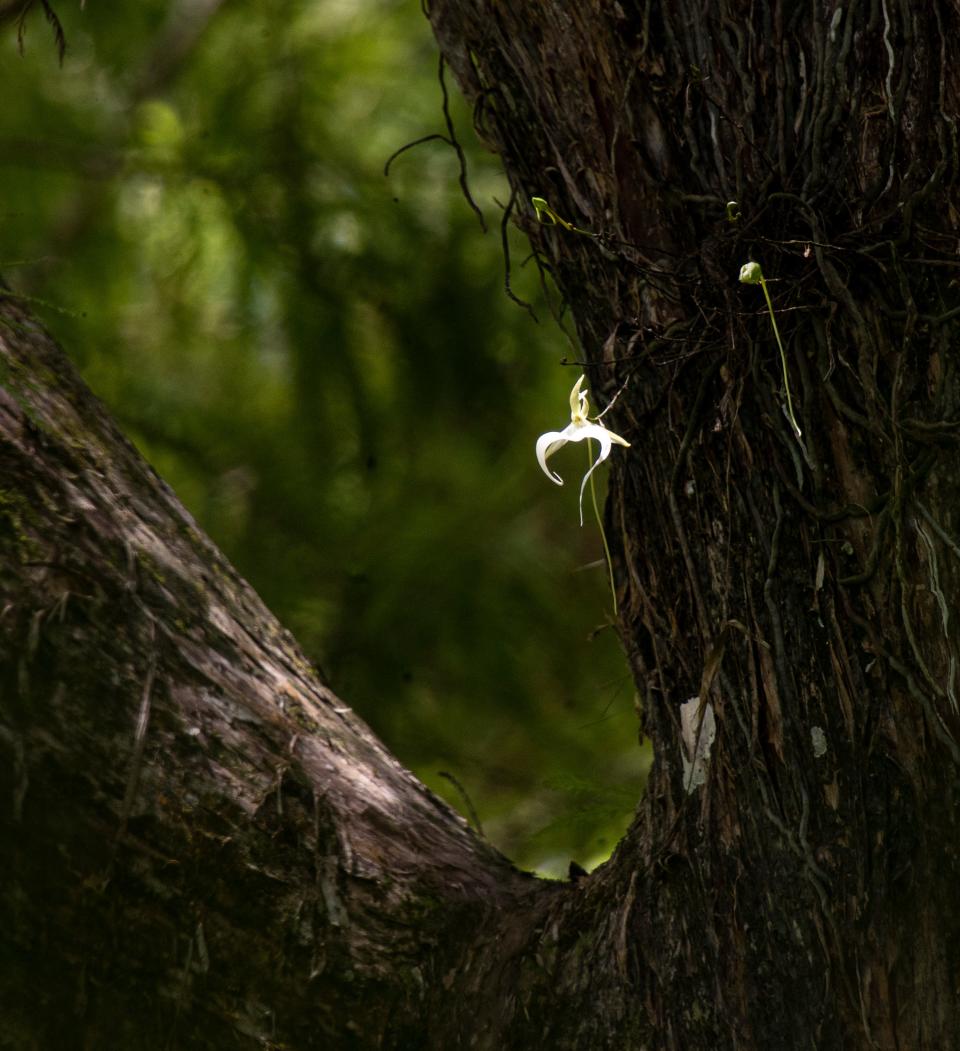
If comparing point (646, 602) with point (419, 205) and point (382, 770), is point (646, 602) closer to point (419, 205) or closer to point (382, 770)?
point (382, 770)

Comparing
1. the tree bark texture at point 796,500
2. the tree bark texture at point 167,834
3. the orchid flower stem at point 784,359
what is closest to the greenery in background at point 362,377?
the tree bark texture at point 167,834

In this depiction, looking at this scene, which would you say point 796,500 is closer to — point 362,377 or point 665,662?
point 665,662

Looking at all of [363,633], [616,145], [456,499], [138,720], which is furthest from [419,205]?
[138,720]

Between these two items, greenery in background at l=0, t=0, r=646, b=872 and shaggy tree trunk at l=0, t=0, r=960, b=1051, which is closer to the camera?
shaggy tree trunk at l=0, t=0, r=960, b=1051

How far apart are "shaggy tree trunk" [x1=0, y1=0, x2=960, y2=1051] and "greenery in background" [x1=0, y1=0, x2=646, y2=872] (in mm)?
1535

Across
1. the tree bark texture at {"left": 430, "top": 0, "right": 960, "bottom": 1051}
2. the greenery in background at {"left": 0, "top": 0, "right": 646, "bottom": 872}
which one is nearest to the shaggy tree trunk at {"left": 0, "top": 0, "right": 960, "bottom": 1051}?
the tree bark texture at {"left": 430, "top": 0, "right": 960, "bottom": 1051}

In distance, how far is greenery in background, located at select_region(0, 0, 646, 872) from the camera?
10.2 feet

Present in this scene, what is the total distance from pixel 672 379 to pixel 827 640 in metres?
0.36

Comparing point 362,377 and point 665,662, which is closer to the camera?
point 665,662

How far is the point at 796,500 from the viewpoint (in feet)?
4.32

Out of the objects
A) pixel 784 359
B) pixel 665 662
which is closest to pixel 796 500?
pixel 784 359

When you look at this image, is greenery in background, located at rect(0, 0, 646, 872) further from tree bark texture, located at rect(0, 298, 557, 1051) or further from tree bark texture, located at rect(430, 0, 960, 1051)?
tree bark texture, located at rect(430, 0, 960, 1051)

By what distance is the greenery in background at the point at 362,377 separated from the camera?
123 inches

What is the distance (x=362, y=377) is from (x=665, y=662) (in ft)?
6.76
